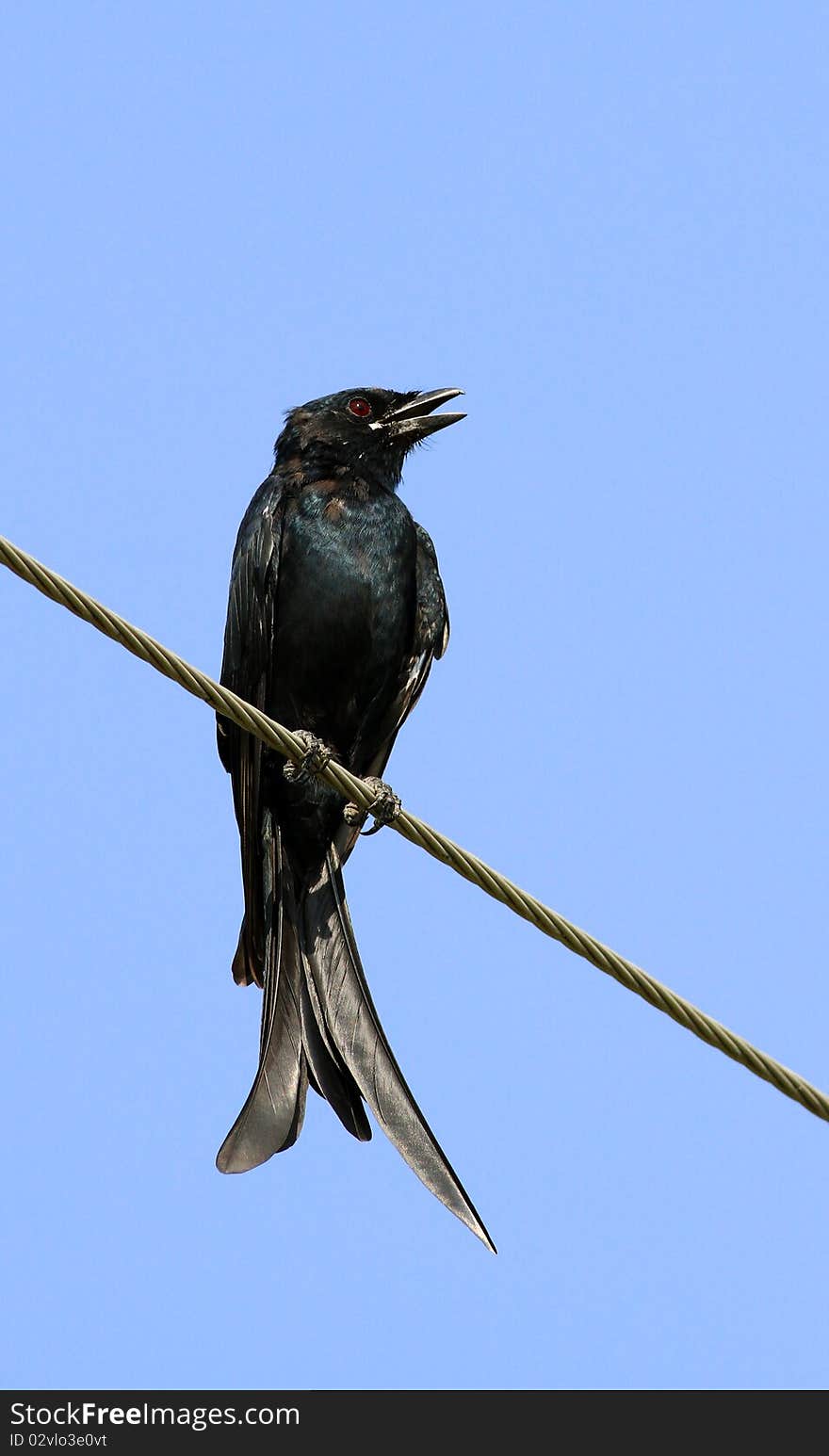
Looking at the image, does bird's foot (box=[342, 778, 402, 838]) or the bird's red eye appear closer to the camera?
bird's foot (box=[342, 778, 402, 838])

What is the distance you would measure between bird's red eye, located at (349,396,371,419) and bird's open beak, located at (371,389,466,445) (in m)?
0.06

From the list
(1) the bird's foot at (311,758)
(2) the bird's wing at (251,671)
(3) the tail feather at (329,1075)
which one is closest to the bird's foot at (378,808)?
(1) the bird's foot at (311,758)

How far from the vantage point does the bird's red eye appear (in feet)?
21.3

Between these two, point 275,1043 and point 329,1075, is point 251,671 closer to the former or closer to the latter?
point 275,1043

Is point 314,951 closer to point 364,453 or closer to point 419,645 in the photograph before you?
point 419,645

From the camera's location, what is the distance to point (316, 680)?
5.94 m

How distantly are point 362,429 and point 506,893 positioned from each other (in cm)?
294

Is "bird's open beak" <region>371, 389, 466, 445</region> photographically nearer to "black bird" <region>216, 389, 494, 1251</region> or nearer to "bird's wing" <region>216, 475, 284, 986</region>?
"black bird" <region>216, 389, 494, 1251</region>

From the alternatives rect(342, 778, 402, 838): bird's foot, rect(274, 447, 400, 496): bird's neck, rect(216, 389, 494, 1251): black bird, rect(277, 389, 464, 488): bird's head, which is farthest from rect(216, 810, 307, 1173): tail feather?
rect(277, 389, 464, 488): bird's head

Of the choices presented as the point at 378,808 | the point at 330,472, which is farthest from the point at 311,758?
the point at 330,472

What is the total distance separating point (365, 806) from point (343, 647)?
1277mm

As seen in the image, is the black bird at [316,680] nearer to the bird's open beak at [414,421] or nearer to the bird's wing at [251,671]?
the bird's wing at [251,671]

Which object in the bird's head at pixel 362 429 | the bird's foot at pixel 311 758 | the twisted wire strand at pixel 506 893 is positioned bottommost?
the twisted wire strand at pixel 506 893

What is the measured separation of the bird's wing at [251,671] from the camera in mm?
5816
